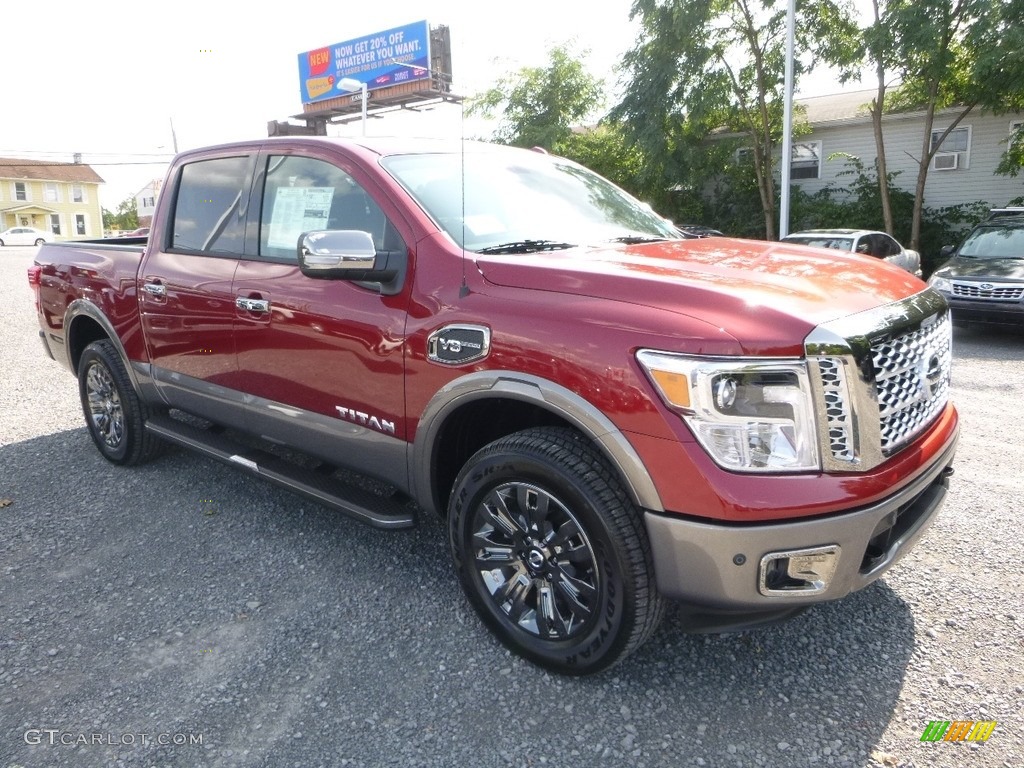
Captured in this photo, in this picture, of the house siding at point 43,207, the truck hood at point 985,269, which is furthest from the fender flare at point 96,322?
the house siding at point 43,207

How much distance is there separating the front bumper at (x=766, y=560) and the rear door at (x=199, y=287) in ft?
8.10

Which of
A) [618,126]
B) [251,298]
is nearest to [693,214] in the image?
[618,126]

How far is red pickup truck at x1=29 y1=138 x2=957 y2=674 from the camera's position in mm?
2297

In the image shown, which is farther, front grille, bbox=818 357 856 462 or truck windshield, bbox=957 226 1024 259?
truck windshield, bbox=957 226 1024 259

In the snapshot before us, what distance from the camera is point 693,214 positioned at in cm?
2398

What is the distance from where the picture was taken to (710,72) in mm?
20375

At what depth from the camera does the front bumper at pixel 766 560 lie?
229 cm

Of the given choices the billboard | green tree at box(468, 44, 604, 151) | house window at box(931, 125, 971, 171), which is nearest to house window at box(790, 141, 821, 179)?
house window at box(931, 125, 971, 171)

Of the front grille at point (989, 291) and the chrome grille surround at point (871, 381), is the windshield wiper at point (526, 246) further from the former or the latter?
the front grille at point (989, 291)

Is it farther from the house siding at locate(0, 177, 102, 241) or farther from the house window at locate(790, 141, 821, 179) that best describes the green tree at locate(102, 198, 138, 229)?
the house window at locate(790, 141, 821, 179)

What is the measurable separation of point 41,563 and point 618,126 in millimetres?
20490

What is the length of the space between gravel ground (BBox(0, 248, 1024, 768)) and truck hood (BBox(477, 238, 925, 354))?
122cm

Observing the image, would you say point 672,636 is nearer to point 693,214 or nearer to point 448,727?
point 448,727

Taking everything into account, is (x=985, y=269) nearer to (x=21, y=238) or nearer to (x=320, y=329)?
(x=320, y=329)
